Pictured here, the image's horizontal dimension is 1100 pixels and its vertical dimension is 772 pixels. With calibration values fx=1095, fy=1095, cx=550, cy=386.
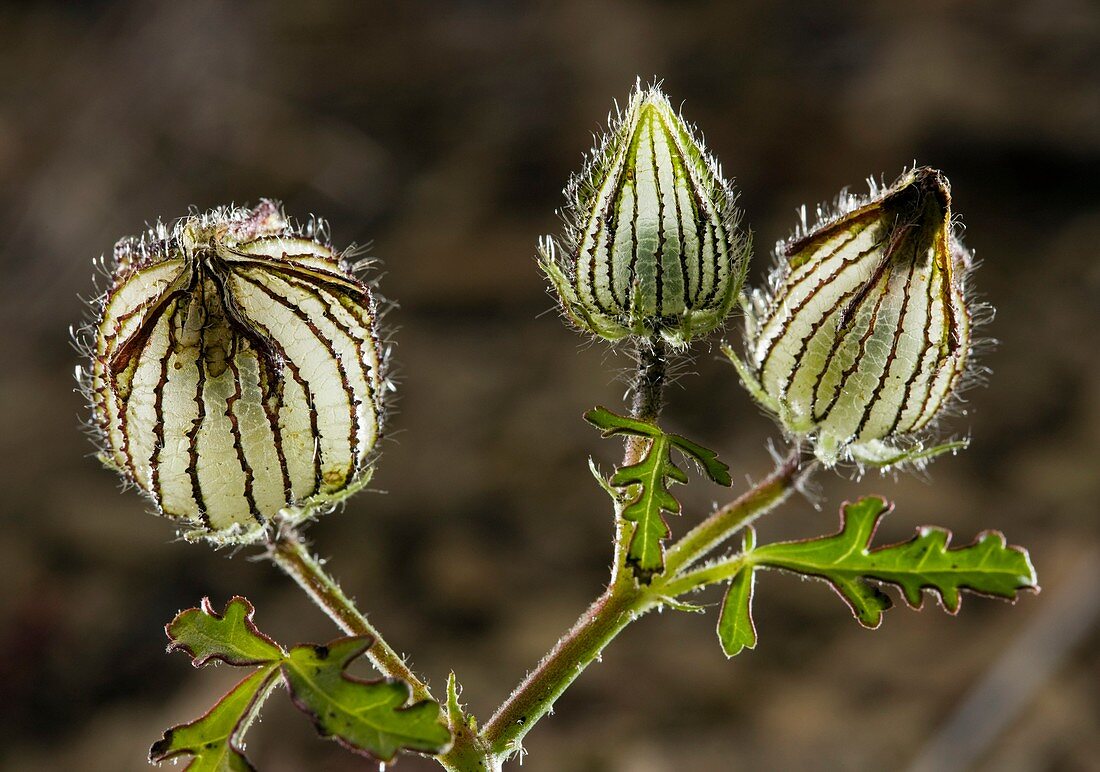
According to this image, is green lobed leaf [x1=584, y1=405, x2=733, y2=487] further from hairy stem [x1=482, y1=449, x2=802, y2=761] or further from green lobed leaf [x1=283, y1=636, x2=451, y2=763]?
green lobed leaf [x1=283, y1=636, x2=451, y2=763]

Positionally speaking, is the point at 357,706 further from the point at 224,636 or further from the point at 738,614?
the point at 738,614

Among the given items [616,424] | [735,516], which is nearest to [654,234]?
[616,424]

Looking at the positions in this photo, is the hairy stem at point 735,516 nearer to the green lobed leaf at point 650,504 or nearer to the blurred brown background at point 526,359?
the green lobed leaf at point 650,504

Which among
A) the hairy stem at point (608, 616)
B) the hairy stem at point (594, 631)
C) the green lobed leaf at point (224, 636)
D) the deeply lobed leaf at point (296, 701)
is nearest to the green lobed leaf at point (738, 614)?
the hairy stem at point (608, 616)

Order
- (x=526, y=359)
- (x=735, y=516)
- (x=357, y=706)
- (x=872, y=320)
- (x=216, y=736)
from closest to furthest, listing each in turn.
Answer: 1. (x=357, y=706)
2. (x=216, y=736)
3. (x=872, y=320)
4. (x=735, y=516)
5. (x=526, y=359)

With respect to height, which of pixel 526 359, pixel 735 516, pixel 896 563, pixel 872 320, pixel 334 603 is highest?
pixel 526 359

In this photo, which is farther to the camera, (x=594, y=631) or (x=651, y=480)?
(x=594, y=631)
